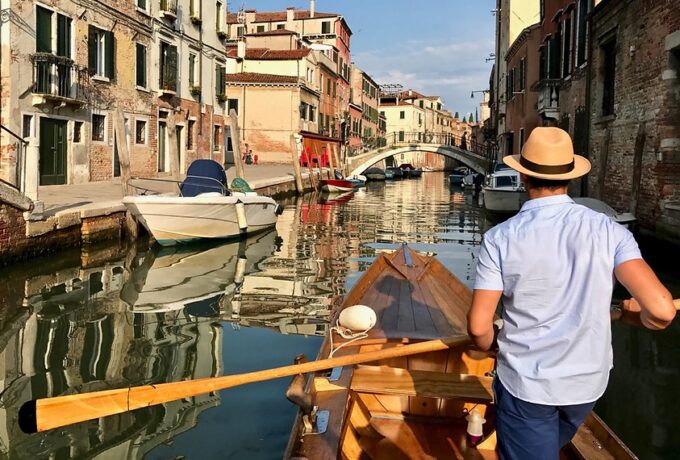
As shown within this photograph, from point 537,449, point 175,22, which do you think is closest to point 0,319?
point 537,449

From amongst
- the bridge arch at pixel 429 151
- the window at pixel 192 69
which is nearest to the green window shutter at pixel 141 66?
the window at pixel 192 69

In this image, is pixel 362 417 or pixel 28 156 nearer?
pixel 362 417

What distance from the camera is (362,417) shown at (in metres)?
3.38

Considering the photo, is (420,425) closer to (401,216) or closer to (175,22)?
(401,216)

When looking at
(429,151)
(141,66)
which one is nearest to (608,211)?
(141,66)

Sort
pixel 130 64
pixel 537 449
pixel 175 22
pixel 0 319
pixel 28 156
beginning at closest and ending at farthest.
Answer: pixel 537 449 < pixel 0 319 < pixel 28 156 < pixel 130 64 < pixel 175 22

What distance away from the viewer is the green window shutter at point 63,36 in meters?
15.0

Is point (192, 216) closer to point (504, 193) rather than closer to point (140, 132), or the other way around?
point (140, 132)

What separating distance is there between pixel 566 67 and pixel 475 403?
15387 mm

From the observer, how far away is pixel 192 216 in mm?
11133

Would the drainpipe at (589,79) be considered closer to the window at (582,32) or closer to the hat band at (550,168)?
the window at (582,32)

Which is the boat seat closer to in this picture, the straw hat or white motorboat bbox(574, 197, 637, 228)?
the straw hat

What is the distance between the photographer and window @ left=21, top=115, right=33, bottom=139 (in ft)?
45.6

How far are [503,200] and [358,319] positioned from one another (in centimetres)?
1489
